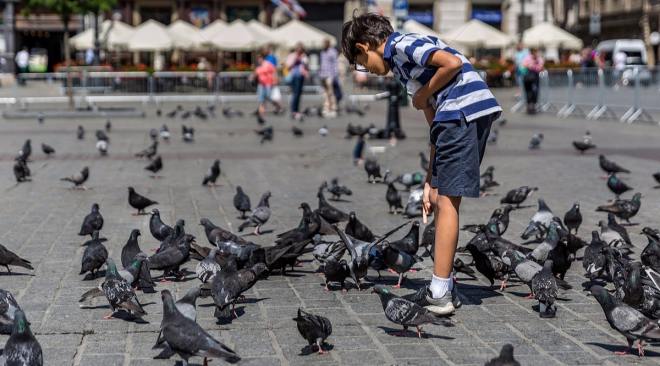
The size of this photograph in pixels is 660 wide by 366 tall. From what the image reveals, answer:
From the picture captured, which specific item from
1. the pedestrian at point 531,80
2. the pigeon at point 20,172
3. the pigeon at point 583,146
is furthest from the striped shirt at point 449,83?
the pedestrian at point 531,80

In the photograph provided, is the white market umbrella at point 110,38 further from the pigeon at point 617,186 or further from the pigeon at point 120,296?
the pigeon at point 120,296

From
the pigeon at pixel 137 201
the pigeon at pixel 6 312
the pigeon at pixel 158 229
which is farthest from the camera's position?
the pigeon at pixel 137 201

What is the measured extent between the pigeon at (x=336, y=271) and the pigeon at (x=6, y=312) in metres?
1.99

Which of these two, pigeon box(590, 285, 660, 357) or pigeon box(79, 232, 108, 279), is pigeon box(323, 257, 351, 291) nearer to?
pigeon box(79, 232, 108, 279)

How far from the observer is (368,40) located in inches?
225

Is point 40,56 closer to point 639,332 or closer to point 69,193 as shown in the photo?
point 69,193

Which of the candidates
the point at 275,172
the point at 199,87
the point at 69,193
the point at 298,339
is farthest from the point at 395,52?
the point at 199,87

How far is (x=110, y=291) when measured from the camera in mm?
5723

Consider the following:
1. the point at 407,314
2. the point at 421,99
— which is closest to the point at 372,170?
the point at 421,99

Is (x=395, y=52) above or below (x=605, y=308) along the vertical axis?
above

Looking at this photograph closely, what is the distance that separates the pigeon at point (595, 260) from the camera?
668 cm

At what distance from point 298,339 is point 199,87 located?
30207 mm

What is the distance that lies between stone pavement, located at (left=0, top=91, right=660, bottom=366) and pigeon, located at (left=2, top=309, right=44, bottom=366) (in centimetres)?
43

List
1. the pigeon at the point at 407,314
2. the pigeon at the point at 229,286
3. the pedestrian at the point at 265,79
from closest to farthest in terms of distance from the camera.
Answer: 1. the pigeon at the point at 407,314
2. the pigeon at the point at 229,286
3. the pedestrian at the point at 265,79
